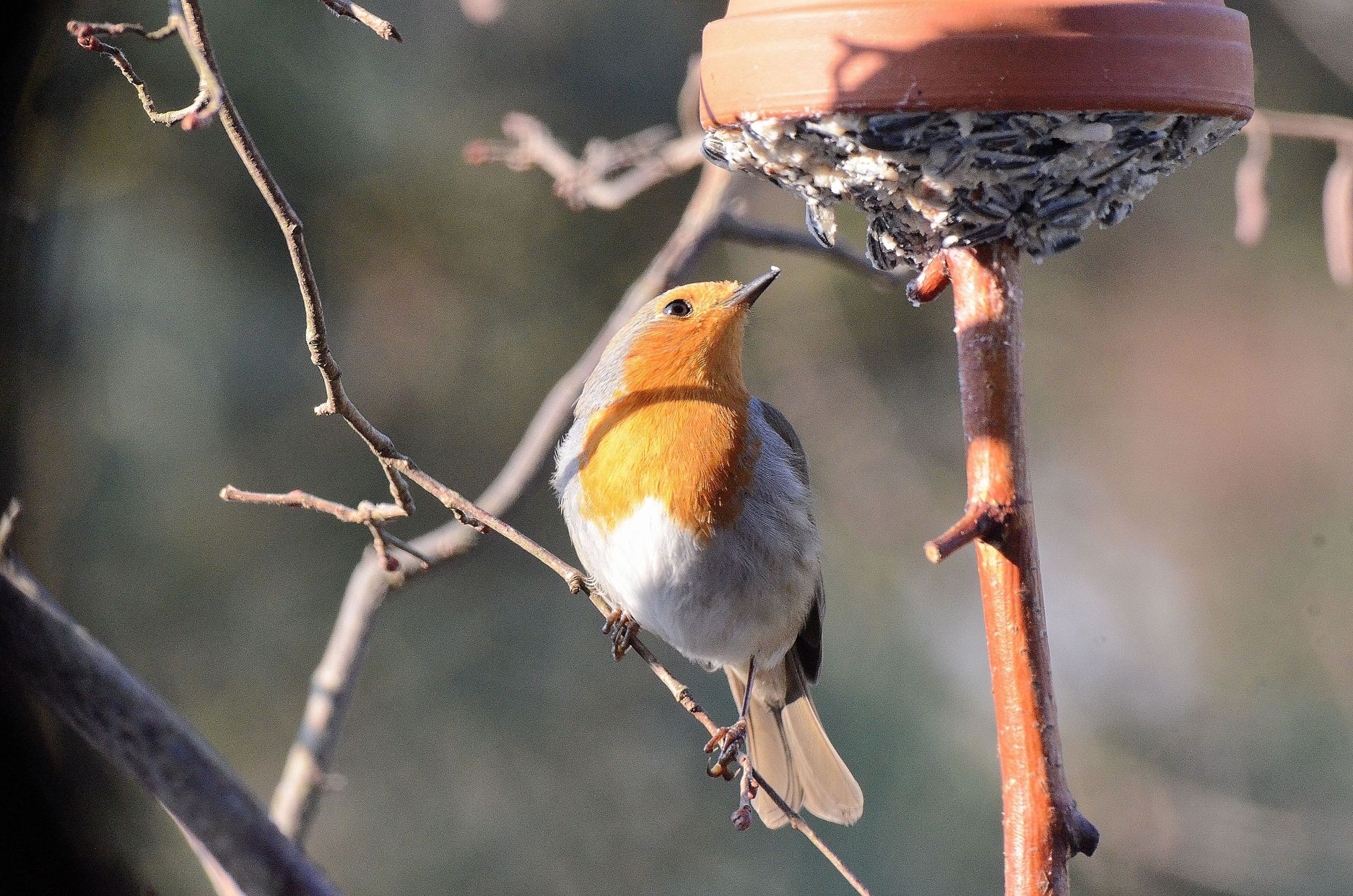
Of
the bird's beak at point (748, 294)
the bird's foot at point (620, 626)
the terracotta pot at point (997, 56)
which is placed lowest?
the bird's foot at point (620, 626)

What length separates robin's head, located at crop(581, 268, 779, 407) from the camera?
269cm

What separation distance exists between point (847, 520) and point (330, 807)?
2560 mm

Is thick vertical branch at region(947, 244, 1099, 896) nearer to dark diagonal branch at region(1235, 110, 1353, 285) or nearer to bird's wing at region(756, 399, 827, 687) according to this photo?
dark diagonal branch at region(1235, 110, 1353, 285)

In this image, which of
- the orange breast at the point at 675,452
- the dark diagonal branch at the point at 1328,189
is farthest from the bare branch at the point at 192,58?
the dark diagonal branch at the point at 1328,189

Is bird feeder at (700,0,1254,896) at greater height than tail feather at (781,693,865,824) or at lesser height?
greater

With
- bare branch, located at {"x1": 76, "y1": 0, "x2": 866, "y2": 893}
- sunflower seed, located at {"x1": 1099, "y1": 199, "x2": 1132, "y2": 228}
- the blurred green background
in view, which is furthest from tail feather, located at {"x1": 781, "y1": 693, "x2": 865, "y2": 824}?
the blurred green background

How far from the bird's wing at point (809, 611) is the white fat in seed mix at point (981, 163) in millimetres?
1067

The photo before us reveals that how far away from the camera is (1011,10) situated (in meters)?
1.50

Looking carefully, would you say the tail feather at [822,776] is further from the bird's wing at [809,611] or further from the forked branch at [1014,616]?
the forked branch at [1014,616]

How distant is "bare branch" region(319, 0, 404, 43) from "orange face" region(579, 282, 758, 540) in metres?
1.33

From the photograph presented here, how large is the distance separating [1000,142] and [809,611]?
159 cm

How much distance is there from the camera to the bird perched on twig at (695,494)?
2.57 m

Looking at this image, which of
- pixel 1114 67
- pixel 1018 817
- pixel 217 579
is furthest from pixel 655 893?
Answer: pixel 1114 67

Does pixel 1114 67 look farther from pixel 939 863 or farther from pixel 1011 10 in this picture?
pixel 939 863
